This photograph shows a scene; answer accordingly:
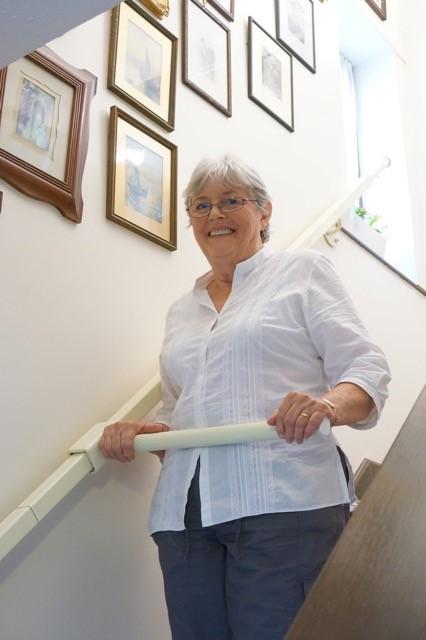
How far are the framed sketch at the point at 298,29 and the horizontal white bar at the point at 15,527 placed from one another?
211 cm

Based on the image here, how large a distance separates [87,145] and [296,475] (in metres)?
0.96

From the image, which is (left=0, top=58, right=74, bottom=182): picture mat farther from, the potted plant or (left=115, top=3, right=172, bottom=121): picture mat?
the potted plant

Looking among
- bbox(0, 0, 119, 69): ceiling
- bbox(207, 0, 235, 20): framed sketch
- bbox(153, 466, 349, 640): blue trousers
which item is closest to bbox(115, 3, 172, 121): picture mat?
bbox(207, 0, 235, 20): framed sketch

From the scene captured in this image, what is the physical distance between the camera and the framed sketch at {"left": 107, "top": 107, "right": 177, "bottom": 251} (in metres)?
1.78

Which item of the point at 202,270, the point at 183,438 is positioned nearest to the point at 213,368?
the point at 183,438

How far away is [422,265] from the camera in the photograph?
141 inches

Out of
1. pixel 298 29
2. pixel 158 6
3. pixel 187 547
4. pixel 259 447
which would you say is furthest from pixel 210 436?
pixel 298 29

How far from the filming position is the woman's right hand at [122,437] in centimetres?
135

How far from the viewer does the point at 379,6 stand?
3.87 metres

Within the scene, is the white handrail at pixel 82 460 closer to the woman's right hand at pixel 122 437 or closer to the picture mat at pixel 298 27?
the woman's right hand at pixel 122 437

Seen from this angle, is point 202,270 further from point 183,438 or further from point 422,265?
point 422,265

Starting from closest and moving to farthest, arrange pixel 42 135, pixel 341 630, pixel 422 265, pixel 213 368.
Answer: pixel 341 630 < pixel 213 368 < pixel 42 135 < pixel 422 265

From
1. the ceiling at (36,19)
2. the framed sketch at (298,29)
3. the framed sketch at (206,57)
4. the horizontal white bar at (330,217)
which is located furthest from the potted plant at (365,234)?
the ceiling at (36,19)

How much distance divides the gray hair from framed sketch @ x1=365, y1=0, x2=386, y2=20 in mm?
2673
